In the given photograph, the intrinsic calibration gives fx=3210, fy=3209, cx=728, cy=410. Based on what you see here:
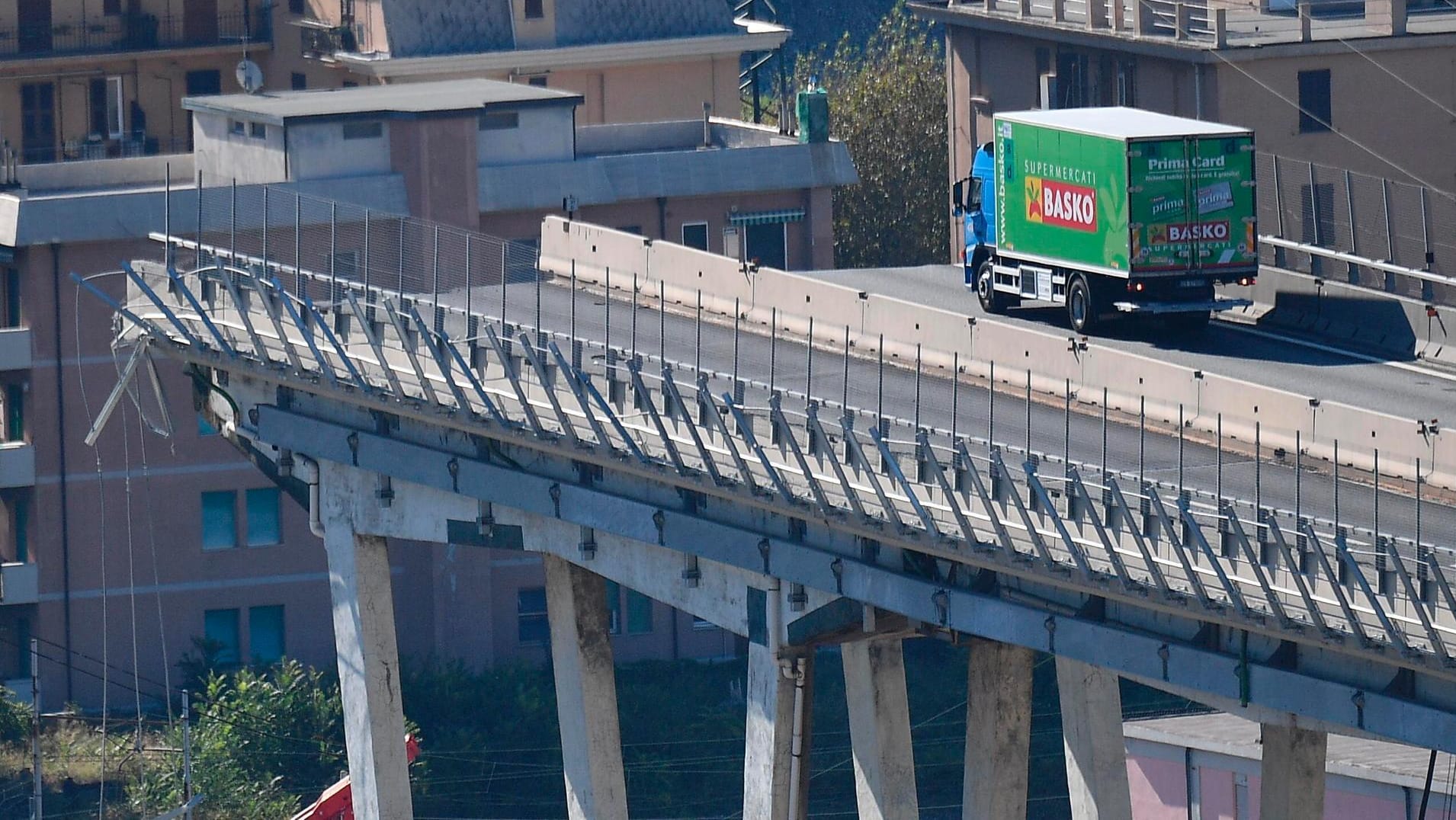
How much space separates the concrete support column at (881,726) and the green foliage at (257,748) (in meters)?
28.1

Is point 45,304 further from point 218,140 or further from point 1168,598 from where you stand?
point 1168,598

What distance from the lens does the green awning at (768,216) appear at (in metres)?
85.6

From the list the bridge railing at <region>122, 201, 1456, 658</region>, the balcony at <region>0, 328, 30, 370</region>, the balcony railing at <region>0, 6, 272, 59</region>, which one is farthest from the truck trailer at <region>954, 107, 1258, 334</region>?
the balcony railing at <region>0, 6, 272, 59</region>

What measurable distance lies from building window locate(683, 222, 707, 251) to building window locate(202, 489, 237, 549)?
1398 cm

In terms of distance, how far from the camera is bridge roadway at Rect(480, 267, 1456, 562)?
38375mm

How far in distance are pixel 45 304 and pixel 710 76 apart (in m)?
31.9

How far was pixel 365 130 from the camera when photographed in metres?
81.9

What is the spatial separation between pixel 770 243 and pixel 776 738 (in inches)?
1634

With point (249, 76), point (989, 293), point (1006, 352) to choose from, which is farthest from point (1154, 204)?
point (249, 76)

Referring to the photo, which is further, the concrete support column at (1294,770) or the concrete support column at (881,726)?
the concrete support column at (881,726)

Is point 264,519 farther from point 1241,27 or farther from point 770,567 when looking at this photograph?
point 770,567

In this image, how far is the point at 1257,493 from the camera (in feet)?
115

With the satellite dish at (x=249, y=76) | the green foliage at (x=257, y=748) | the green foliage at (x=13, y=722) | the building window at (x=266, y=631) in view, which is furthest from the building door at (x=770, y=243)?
the green foliage at (x=13, y=722)

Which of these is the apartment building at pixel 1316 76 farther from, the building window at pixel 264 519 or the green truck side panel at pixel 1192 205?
the green truck side panel at pixel 1192 205
